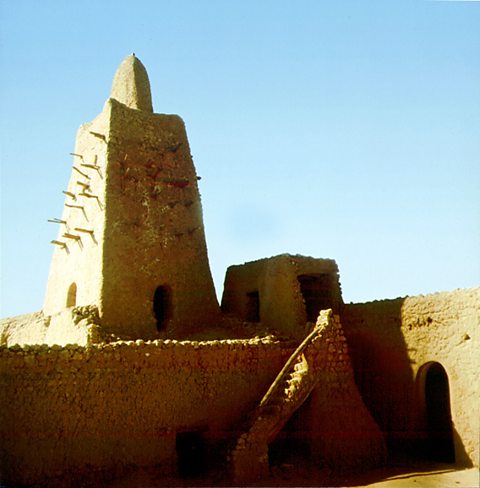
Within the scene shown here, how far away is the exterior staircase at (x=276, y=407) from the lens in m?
12.2

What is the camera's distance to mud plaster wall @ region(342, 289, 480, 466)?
13.1m

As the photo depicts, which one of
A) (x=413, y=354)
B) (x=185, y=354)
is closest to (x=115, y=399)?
(x=185, y=354)

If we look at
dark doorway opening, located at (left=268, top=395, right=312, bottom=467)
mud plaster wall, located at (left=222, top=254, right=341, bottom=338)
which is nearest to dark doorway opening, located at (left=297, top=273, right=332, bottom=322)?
mud plaster wall, located at (left=222, top=254, right=341, bottom=338)

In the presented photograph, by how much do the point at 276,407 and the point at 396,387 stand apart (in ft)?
13.7

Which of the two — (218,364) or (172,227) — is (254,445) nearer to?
(218,364)

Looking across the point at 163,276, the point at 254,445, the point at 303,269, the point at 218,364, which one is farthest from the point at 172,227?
the point at 254,445

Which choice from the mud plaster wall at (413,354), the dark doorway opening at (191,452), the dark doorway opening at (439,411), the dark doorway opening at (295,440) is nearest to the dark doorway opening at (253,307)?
the mud plaster wall at (413,354)

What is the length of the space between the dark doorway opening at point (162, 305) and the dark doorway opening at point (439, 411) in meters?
8.00

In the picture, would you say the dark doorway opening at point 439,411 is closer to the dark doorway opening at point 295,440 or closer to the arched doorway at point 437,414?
the arched doorway at point 437,414

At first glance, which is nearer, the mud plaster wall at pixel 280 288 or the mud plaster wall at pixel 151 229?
the mud plaster wall at pixel 151 229

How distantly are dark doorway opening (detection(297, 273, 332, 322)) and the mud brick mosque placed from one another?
0.25ft

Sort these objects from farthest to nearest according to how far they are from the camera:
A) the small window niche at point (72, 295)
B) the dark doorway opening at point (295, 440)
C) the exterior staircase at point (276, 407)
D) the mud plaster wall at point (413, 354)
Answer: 1. the small window niche at point (72, 295)
2. the dark doorway opening at point (295, 440)
3. the mud plaster wall at point (413, 354)
4. the exterior staircase at point (276, 407)

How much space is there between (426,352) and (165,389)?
22.8 ft

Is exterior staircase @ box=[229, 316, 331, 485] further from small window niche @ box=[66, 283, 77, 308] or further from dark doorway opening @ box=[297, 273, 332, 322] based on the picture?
small window niche @ box=[66, 283, 77, 308]
